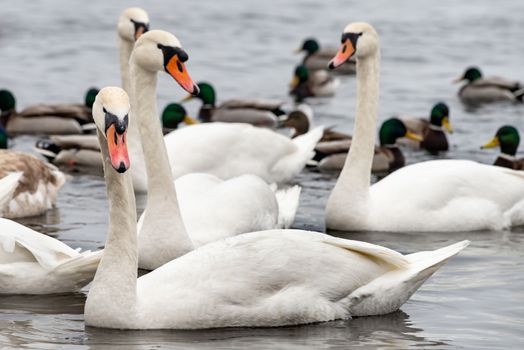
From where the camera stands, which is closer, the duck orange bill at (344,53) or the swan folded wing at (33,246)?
the swan folded wing at (33,246)

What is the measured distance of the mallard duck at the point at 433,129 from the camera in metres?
16.9

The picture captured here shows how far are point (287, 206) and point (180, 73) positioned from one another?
2122 mm

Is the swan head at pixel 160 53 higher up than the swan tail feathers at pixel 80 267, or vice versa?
the swan head at pixel 160 53

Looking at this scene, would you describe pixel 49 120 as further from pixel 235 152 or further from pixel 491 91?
pixel 491 91

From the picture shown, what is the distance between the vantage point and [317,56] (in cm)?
2642

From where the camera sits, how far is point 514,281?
32.1ft

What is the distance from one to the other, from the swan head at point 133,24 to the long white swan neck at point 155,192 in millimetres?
3346

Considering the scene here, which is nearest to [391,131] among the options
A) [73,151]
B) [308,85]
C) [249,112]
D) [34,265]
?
[249,112]

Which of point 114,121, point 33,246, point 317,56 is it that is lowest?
point 33,246

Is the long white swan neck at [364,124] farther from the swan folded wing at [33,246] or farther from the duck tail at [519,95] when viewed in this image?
the duck tail at [519,95]

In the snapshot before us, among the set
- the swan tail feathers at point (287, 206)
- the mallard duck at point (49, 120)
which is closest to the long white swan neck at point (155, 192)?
the swan tail feathers at point (287, 206)

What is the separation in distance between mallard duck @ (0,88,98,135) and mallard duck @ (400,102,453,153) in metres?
4.15

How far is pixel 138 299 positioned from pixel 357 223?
3955 mm

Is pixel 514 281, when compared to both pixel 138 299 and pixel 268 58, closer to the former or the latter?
pixel 138 299
